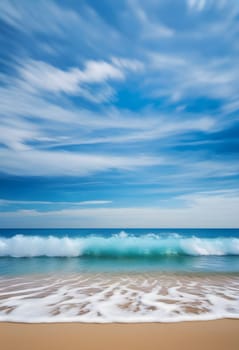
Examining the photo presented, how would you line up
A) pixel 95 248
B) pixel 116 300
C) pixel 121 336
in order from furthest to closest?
1. pixel 95 248
2. pixel 116 300
3. pixel 121 336

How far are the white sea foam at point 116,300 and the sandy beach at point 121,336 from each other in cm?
26

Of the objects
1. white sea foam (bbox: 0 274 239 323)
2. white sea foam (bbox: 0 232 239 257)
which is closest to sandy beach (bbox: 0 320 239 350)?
white sea foam (bbox: 0 274 239 323)

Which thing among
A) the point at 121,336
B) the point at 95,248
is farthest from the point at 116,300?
the point at 95,248

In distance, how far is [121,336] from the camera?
11.6 ft

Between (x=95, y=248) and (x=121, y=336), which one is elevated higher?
(x=121, y=336)

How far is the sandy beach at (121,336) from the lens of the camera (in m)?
3.30

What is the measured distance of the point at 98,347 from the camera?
3262mm

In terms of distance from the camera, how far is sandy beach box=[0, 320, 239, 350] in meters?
3.30

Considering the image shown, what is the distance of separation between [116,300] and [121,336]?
1968 mm

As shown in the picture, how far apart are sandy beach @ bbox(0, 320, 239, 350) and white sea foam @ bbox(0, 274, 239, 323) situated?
264 millimetres

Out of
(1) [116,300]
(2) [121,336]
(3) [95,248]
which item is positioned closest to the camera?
(2) [121,336]

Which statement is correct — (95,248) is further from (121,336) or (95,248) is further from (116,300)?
(121,336)

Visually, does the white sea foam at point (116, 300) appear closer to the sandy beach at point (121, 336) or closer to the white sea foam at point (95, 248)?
the sandy beach at point (121, 336)

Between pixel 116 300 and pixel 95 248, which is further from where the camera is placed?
pixel 95 248
